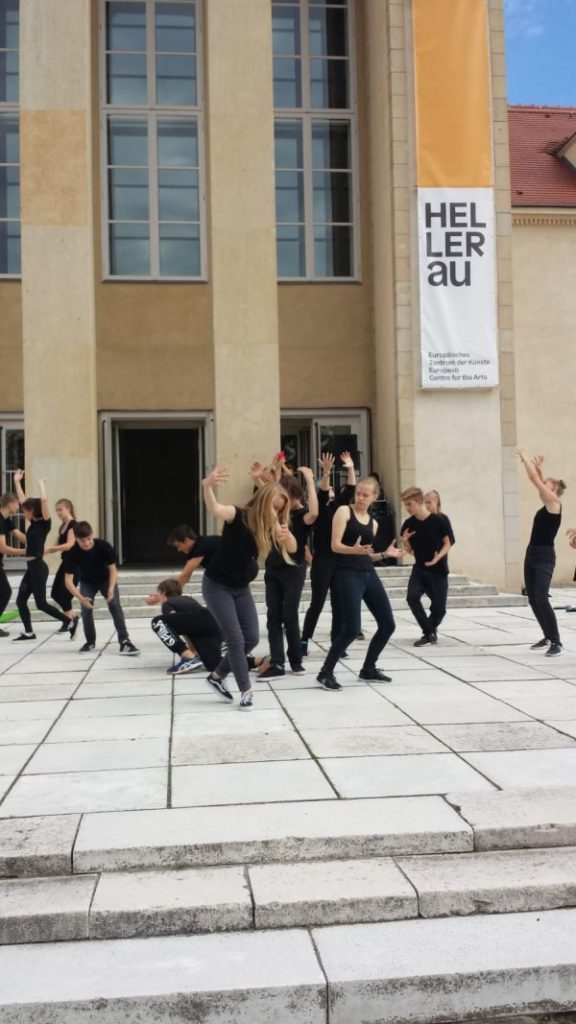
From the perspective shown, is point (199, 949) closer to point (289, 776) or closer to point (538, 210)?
point (289, 776)

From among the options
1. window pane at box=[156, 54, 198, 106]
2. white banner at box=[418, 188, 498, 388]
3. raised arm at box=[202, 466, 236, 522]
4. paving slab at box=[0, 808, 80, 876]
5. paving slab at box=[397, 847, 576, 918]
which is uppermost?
window pane at box=[156, 54, 198, 106]

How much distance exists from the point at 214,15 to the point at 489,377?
7864 millimetres

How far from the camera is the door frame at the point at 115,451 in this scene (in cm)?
1827

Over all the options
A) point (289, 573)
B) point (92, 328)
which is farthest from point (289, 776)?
point (92, 328)

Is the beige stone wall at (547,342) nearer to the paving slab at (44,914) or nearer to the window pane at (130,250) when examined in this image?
the window pane at (130,250)

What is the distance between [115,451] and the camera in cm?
1870

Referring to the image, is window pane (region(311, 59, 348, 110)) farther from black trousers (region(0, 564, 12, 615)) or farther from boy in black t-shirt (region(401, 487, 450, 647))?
black trousers (region(0, 564, 12, 615))

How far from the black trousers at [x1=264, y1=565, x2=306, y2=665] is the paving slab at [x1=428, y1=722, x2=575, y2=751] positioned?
7.42 feet

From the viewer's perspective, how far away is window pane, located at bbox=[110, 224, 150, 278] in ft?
60.1

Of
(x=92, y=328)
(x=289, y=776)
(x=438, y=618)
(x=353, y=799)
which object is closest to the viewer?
(x=353, y=799)

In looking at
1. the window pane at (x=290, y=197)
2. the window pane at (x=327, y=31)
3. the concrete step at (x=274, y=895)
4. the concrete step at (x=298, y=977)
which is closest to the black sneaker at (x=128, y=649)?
the concrete step at (x=274, y=895)

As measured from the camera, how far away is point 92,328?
16.3m

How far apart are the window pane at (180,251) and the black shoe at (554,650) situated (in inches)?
451

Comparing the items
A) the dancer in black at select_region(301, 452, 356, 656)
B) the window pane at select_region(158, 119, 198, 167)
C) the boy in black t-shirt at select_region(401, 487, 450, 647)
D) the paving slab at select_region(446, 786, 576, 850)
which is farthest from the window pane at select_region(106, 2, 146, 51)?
the paving slab at select_region(446, 786, 576, 850)
